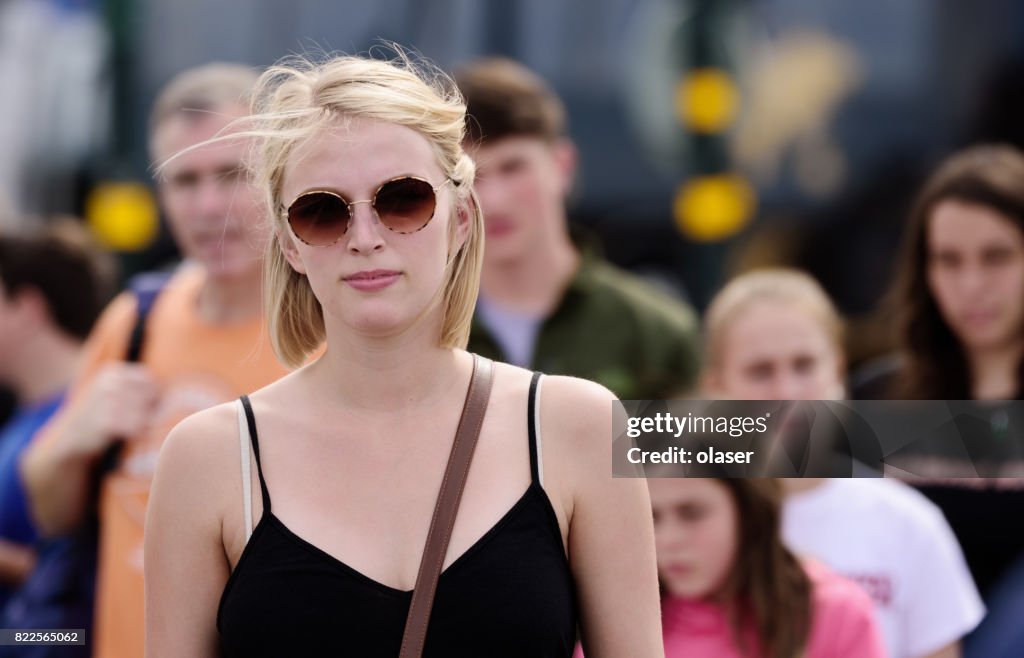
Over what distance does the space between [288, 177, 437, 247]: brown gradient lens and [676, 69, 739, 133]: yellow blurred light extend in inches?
262

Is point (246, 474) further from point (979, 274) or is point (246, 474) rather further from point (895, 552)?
A: point (979, 274)

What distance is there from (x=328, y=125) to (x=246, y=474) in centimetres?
47

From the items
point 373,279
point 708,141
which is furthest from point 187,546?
point 708,141

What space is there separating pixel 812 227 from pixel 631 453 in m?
8.03

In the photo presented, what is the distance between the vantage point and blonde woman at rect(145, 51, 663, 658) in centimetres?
188

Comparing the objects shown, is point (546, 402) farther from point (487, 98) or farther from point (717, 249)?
point (717, 249)

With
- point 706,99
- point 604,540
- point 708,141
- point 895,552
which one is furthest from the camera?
point 708,141

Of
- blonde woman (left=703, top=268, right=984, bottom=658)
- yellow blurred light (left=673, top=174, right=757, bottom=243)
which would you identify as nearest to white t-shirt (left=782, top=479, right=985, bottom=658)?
blonde woman (left=703, top=268, right=984, bottom=658)

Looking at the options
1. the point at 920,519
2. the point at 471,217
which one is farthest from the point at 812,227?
the point at 471,217

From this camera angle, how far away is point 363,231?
6.37 feet

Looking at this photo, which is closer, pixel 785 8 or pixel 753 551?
pixel 753 551

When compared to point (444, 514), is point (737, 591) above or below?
below

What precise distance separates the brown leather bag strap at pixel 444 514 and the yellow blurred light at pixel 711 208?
6830 mm

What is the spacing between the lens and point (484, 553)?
190cm
